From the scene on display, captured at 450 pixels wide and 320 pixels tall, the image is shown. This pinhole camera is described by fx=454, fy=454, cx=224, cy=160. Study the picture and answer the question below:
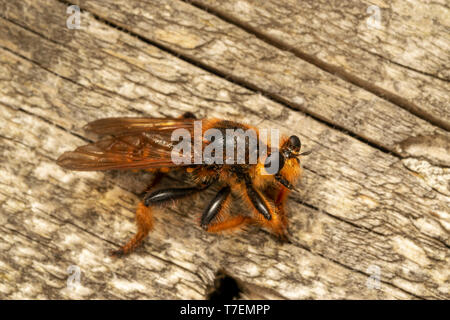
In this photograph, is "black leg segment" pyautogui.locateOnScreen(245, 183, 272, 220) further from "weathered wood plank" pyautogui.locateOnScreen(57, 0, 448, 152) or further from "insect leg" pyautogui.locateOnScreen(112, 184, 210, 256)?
"weathered wood plank" pyautogui.locateOnScreen(57, 0, 448, 152)

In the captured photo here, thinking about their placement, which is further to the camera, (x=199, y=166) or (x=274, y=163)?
(x=199, y=166)

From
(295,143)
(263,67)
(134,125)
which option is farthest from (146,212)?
(263,67)

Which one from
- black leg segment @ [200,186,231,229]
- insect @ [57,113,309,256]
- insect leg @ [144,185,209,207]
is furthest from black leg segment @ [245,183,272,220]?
insect leg @ [144,185,209,207]

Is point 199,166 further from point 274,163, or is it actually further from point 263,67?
point 263,67

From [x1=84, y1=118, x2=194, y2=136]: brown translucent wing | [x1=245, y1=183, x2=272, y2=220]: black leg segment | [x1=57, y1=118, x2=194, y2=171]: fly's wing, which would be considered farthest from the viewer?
[x1=84, y1=118, x2=194, y2=136]: brown translucent wing

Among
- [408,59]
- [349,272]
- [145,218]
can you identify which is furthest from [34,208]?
[408,59]

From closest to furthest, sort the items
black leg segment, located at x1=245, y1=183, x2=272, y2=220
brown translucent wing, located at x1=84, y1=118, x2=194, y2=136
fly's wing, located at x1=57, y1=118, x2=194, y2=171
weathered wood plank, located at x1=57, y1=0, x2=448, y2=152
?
1. fly's wing, located at x1=57, y1=118, x2=194, y2=171
2. black leg segment, located at x1=245, y1=183, x2=272, y2=220
3. brown translucent wing, located at x1=84, y1=118, x2=194, y2=136
4. weathered wood plank, located at x1=57, y1=0, x2=448, y2=152

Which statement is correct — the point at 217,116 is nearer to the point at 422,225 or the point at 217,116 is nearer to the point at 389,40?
the point at 389,40
